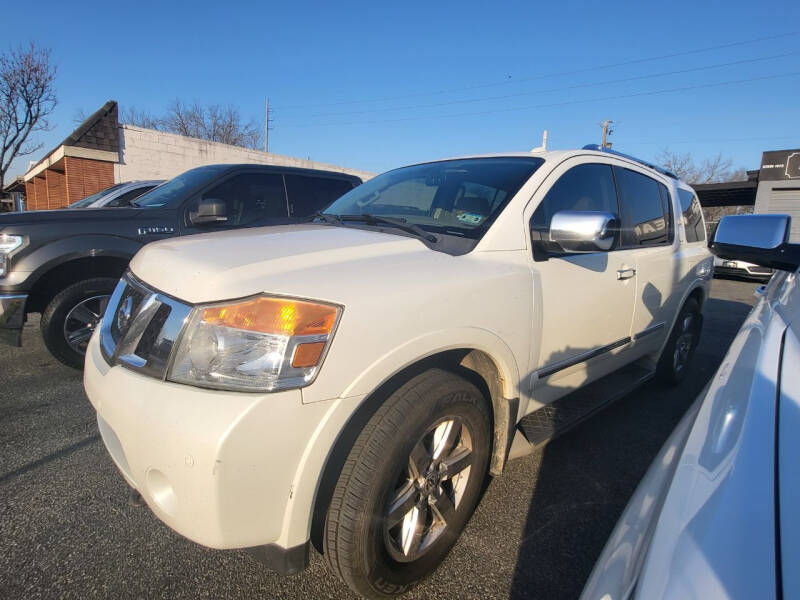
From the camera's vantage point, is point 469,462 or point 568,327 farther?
point 568,327

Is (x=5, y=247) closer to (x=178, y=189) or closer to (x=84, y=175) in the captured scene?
(x=178, y=189)

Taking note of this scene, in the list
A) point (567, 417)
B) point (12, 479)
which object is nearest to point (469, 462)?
point (567, 417)

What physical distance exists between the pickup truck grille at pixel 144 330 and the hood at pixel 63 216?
2.55m

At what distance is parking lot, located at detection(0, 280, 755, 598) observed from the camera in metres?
1.72

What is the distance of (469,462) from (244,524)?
93cm

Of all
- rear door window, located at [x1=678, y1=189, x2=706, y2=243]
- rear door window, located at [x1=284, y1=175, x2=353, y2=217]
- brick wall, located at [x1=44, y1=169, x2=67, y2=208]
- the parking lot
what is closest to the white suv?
the parking lot

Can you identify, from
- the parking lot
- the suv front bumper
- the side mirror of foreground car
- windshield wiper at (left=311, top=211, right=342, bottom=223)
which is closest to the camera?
the suv front bumper

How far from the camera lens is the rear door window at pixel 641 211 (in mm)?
2939

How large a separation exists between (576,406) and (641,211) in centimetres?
150

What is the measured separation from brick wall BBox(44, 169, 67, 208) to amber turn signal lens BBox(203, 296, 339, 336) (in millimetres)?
17801

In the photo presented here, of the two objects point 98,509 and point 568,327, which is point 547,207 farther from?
point 98,509

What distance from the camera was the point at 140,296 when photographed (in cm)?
169

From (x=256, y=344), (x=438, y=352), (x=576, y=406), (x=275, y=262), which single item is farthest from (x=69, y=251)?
(x=576, y=406)

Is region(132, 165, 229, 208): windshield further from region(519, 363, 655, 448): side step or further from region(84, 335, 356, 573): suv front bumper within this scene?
region(519, 363, 655, 448): side step
